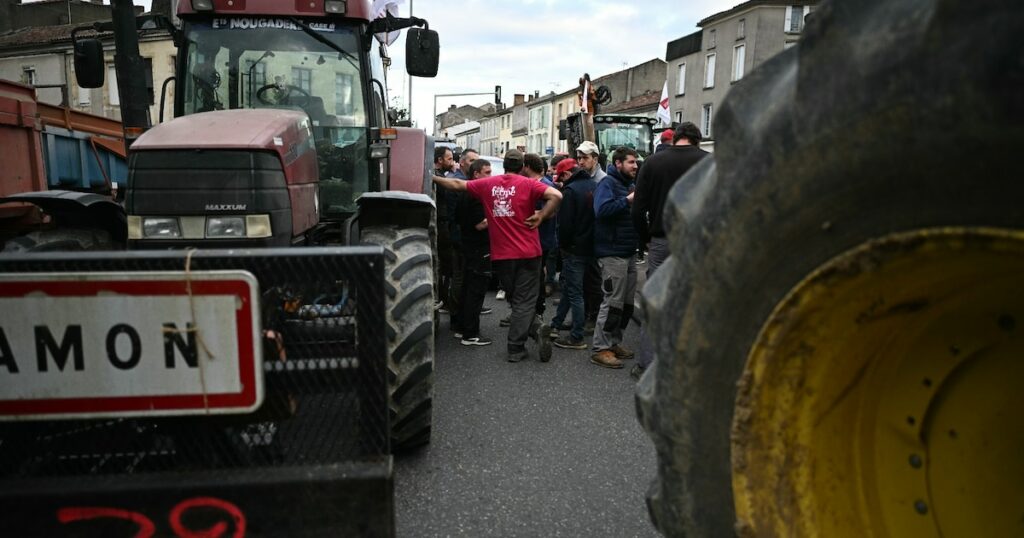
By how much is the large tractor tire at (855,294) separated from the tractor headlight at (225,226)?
2.25m

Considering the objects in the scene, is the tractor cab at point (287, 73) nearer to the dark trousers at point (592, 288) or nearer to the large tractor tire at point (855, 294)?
the dark trousers at point (592, 288)

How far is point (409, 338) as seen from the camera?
140 inches

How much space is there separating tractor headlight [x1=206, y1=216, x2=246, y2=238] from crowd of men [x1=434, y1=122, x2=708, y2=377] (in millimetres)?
3301

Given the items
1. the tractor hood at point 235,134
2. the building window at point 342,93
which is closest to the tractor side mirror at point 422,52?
the building window at point 342,93

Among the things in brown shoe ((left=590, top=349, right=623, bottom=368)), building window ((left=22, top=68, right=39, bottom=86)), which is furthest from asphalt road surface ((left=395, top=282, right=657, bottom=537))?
building window ((left=22, top=68, right=39, bottom=86))

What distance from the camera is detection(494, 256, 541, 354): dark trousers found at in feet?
20.8

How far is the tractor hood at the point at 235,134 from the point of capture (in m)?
3.19

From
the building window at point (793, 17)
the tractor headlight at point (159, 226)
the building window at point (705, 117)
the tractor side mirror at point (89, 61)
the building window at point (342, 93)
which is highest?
the building window at point (793, 17)

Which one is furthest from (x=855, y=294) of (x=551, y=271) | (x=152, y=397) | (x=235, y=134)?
(x=551, y=271)

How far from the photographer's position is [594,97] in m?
13.6

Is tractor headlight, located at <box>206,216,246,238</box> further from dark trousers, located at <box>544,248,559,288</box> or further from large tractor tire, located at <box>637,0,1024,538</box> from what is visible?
dark trousers, located at <box>544,248,559,288</box>

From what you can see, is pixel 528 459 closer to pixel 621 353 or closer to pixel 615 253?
pixel 621 353

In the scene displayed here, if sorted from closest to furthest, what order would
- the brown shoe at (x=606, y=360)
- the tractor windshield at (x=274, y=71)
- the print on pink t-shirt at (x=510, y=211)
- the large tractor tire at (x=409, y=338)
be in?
the large tractor tire at (x=409, y=338) → the tractor windshield at (x=274, y=71) → the brown shoe at (x=606, y=360) → the print on pink t-shirt at (x=510, y=211)

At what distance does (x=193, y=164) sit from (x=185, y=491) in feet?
6.11
